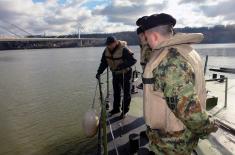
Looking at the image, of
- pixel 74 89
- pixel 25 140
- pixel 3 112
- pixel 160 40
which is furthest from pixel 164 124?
pixel 74 89

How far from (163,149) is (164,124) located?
235 mm

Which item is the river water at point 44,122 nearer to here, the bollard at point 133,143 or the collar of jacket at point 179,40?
the bollard at point 133,143

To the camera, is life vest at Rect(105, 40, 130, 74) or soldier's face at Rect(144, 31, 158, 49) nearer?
soldier's face at Rect(144, 31, 158, 49)

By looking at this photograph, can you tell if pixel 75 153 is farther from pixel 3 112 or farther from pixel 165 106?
pixel 3 112

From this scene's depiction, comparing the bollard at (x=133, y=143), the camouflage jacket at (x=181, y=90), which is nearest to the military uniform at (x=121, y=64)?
the bollard at (x=133, y=143)

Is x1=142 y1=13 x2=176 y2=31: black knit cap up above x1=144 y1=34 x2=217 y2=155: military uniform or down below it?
above

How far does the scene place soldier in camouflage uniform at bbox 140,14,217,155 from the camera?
2146 millimetres

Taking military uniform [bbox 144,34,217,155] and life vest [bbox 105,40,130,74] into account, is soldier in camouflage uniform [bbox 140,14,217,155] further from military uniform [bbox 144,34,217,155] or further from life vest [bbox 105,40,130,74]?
Result: life vest [bbox 105,40,130,74]

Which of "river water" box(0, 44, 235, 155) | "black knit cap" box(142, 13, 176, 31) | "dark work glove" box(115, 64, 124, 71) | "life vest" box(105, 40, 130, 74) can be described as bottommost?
"river water" box(0, 44, 235, 155)

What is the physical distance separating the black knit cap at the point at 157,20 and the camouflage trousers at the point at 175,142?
0.85 m

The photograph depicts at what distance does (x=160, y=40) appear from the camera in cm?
230

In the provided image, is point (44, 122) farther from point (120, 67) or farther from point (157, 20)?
point (157, 20)

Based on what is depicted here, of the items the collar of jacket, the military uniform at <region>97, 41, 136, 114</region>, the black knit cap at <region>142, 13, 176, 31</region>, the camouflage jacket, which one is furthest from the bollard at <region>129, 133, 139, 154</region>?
the black knit cap at <region>142, 13, 176, 31</region>

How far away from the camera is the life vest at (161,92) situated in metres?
2.26
